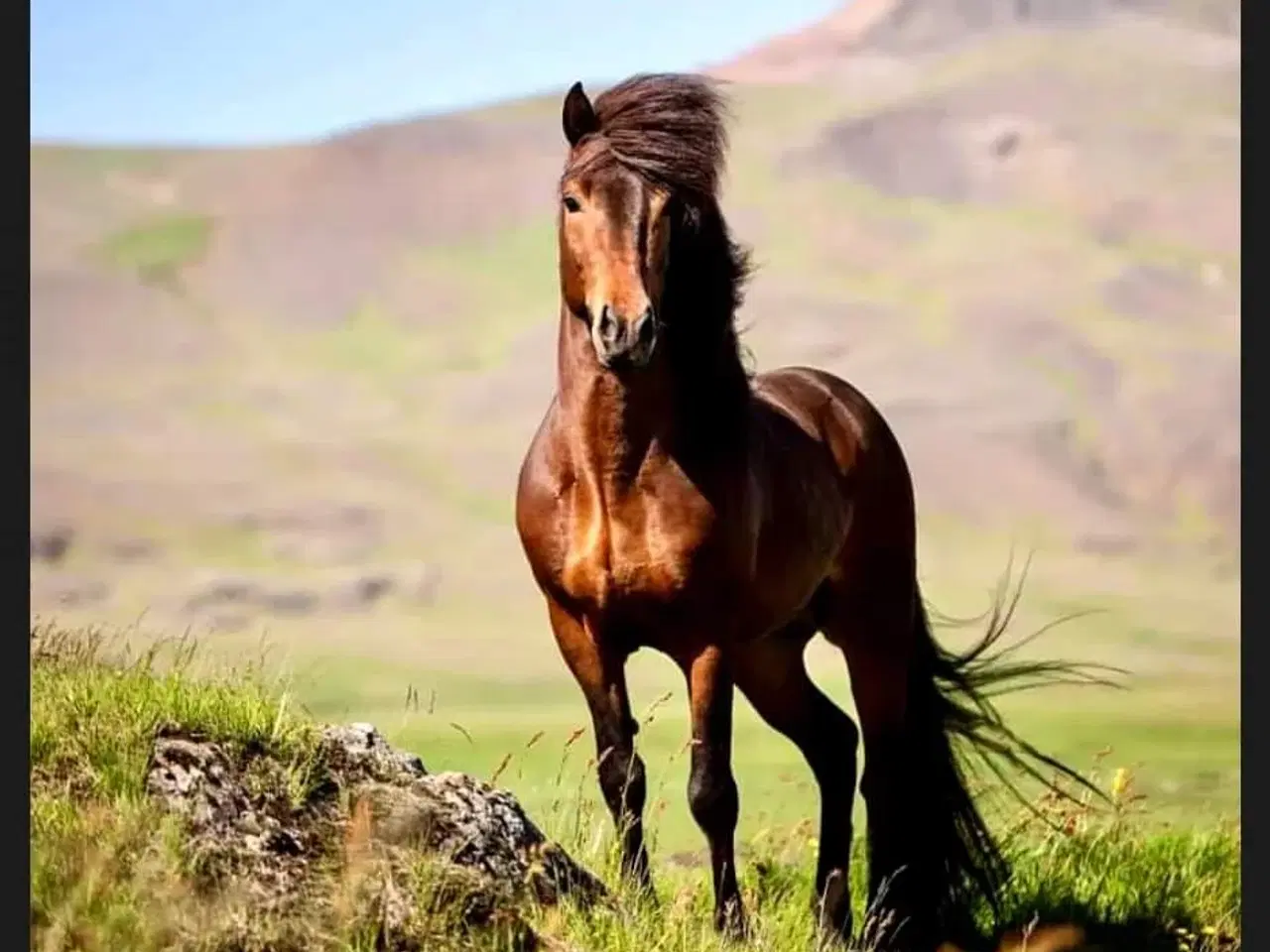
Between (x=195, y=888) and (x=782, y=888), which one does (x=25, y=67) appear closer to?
(x=195, y=888)

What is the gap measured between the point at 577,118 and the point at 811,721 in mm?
2680

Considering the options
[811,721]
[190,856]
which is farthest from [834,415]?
[190,856]

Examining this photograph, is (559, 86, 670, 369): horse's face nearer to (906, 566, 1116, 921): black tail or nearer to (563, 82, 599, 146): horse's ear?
(563, 82, 599, 146): horse's ear

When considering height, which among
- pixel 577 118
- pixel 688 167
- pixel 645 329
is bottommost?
pixel 645 329

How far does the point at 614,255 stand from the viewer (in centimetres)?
512

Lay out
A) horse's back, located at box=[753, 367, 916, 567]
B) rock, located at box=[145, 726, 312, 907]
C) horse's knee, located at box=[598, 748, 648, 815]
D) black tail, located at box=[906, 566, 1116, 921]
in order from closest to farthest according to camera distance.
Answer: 1. rock, located at box=[145, 726, 312, 907]
2. horse's knee, located at box=[598, 748, 648, 815]
3. horse's back, located at box=[753, 367, 916, 567]
4. black tail, located at box=[906, 566, 1116, 921]

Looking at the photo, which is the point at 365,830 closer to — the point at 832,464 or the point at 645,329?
the point at 645,329

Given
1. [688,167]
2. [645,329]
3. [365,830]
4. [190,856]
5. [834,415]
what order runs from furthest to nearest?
1. [834,415]
2. [688,167]
3. [645,329]
4. [365,830]
5. [190,856]

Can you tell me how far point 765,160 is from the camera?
38.3 meters

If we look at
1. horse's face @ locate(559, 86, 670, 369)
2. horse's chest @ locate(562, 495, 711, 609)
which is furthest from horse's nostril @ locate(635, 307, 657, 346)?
horse's chest @ locate(562, 495, 711, 609)

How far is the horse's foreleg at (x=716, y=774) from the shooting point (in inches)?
216

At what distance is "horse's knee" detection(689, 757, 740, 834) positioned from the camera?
5.54 m

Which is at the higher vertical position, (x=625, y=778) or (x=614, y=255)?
(x=614, y=255)

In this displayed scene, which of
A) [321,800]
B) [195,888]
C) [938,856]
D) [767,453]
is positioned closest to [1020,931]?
[938,856]
